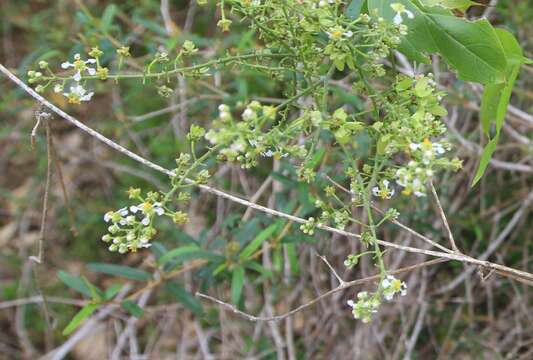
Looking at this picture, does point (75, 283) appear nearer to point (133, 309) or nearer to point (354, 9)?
point (133, 309)

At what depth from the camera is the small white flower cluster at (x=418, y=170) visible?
1238 millimetres

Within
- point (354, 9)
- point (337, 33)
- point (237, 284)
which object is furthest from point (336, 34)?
point (237, 284)

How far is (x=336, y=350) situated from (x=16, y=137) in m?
2.26

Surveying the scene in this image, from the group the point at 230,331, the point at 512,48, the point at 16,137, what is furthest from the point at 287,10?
the point at 16,137

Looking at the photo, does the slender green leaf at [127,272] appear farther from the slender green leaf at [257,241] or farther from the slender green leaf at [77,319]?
the slender green leaf at [257,241]

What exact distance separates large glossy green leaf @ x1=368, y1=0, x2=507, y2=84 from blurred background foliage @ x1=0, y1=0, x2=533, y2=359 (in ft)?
3.08

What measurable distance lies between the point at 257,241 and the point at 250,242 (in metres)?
0.19

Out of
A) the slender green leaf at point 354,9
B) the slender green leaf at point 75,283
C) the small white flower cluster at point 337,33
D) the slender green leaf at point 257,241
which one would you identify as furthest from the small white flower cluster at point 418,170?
the slender green leaf at point 75,283

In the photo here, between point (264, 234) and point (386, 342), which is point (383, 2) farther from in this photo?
point (386, 342)

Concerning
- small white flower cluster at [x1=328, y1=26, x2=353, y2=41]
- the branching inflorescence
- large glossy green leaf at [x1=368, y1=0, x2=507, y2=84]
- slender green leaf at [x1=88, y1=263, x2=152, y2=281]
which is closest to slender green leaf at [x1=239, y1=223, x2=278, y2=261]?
slender green leaf at [x1=88, y1=263, x2=152, y2=281]

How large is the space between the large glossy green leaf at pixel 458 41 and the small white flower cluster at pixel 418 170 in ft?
1.23

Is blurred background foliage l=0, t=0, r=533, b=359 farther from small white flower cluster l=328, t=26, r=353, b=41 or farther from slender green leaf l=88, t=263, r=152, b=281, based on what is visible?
small white flower cluster l=328, t=26, r=353, b=41

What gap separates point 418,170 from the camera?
1239 mm

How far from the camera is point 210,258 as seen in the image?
95.7 inches
